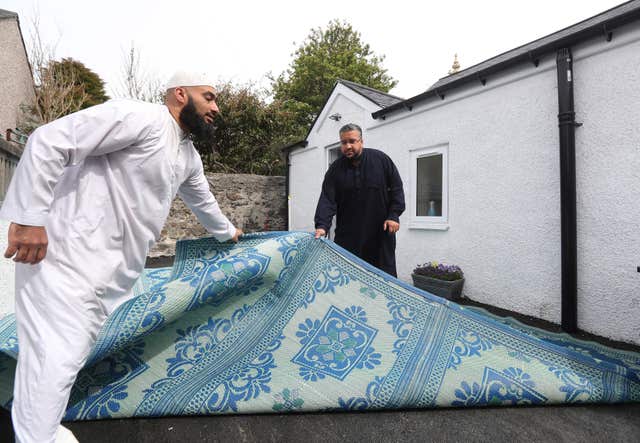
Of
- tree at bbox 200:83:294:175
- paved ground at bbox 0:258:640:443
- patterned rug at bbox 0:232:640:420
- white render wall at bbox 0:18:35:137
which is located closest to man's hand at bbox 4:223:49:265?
patterned rug at bbox 0:232:640:420

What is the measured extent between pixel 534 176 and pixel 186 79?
3.98 m

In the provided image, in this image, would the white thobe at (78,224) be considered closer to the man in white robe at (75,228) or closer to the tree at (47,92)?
the man in white robe at (75,228)

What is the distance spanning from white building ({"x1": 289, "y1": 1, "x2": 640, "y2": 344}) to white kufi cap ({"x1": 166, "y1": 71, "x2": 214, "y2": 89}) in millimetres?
3643

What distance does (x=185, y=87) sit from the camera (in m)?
1.90

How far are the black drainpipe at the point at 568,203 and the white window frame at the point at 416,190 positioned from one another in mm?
1824

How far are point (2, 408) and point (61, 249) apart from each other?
117cm

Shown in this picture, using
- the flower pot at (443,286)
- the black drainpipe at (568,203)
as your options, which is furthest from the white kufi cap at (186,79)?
the flower pot at (443,286)

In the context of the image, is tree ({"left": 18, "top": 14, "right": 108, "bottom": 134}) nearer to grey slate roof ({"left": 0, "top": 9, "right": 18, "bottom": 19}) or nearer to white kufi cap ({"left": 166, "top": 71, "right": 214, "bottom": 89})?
grey slate roof ({"left": 0, "top": 9, "right": 18, "bottom": 19})

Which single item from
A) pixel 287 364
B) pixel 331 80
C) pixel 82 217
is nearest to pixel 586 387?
pixel 287 364

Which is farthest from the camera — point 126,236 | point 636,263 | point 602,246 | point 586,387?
point 602,246

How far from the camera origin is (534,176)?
4328mm

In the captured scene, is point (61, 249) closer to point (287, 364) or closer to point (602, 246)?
point (287, 364)

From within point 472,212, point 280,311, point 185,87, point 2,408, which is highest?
point 185,87

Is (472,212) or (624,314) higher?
(472,212)
